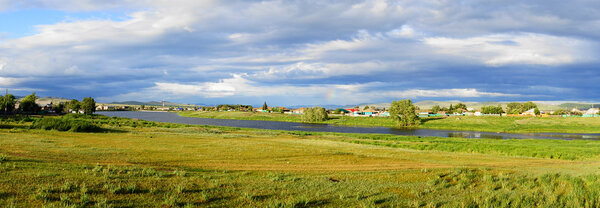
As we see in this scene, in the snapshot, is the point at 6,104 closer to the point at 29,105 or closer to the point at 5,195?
the point at 29,105

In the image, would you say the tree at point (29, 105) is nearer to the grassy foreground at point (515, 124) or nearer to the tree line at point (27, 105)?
the tree line at point (27, 105)

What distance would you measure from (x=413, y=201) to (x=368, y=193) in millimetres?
1736

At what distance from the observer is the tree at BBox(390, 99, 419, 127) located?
12000cm

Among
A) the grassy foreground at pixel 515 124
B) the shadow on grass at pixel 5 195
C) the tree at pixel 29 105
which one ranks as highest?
the tree at pixel 29 105

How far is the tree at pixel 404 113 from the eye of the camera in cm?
12000

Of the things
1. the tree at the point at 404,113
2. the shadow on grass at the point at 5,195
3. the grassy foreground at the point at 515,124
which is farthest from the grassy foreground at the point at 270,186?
the tree at the point at 404,113

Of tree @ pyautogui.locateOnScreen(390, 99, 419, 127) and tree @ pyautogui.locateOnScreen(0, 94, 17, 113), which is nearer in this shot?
tree @ pyautogui.locateOnScreen(0, 94, 17, 113)

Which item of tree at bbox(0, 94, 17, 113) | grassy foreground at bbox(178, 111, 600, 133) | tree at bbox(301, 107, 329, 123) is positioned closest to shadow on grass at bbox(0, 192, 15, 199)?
grassy foreground at bbox(178, 111, 600, 133)

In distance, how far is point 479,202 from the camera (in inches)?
486

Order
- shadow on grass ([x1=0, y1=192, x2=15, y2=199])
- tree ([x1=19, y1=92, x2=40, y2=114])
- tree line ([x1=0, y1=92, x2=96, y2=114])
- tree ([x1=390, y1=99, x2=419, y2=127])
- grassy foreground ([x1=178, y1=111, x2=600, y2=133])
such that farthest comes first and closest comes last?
1. tree ([x1=19, y1=92, x2=40, y2=114])
2. tree ([x1=390, y1=99, x2=419, y2=127])
3. tree line ([x1=0, y1=92, x2=96, y2=114])
4. grassy foreground ([x1=178, y1=111, x2=600, y2=133])
5. shadow on grass ([x1=0, y1=192, x2=15, y2=199])

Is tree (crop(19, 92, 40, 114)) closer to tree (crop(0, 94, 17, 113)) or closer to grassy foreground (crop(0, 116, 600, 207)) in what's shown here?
tree (crop(0, 94, 17, 113))

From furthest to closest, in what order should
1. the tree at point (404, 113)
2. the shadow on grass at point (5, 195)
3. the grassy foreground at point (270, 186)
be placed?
1. the tree at point (404, 113)
2. the grassy foreground at point (270, 186)
3. the shadow on grass at point (5, 195)

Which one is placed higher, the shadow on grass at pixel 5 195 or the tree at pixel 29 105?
the tree at pixel 29 105

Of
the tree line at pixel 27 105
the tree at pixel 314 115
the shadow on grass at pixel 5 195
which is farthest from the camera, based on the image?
the tree at pixel 314 115
